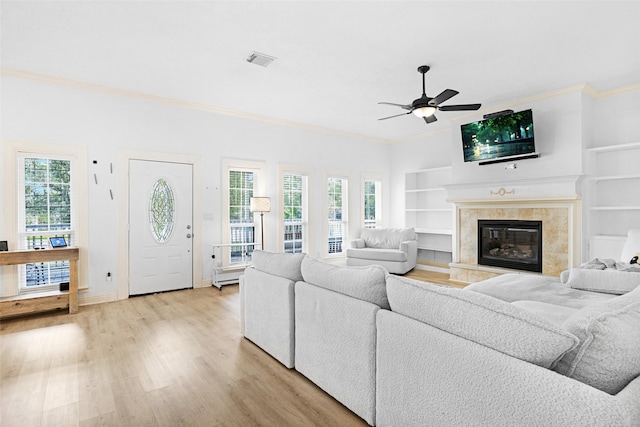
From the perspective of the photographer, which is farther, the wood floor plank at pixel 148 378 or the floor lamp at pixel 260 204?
the floor lamp at pixel 260 204

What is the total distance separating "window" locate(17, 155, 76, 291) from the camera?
4227 mm

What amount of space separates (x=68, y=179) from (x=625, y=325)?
5.60 metres

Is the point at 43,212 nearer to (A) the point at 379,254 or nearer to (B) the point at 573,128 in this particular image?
(A) the point at 379,254

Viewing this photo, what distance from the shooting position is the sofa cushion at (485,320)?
3.87 feet

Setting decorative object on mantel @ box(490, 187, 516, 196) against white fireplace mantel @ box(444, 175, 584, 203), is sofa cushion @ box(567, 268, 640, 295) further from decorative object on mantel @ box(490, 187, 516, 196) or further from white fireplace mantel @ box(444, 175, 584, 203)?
decorative object on mantel @ box(490, 187, 516, 196)

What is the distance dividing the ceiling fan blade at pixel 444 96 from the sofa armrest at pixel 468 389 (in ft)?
8.91

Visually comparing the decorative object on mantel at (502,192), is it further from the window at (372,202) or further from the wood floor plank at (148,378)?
the wood floor plank at (148,378)

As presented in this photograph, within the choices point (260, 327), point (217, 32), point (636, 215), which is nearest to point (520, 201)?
point (636, 215)

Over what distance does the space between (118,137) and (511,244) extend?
625cm

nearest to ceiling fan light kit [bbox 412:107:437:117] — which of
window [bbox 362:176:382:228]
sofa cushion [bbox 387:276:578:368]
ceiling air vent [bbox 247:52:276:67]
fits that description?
ceiling air vent [bbox 247:52:276:67]

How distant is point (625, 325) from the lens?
118 cm

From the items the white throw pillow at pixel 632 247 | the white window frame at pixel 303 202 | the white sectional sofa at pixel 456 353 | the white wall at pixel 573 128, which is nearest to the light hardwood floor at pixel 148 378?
the white sectional sofa at pixel 456 353

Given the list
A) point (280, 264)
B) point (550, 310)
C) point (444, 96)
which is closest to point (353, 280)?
point (280, 264)

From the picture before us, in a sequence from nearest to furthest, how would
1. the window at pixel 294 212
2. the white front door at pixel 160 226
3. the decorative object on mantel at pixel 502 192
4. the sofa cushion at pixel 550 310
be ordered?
the sofa cushion at pixel 550 310
the white front door at pixel 160 226
the decorative object on mantel at pixel 502 192
the window at pixel 294 212
